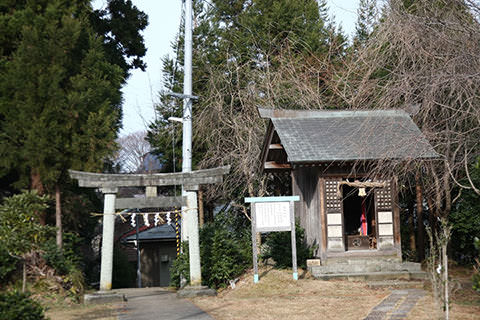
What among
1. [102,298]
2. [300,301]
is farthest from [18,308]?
[300,301]

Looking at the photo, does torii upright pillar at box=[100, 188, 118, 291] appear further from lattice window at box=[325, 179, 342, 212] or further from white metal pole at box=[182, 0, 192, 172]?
lattice window at box=[325, 179, 342, 212]

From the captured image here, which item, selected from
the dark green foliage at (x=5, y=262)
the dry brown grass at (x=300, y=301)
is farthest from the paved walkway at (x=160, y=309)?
the dark green foliage at (x=5, y=262)

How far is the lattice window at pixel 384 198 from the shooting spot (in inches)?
603

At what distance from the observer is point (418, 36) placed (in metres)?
11.5

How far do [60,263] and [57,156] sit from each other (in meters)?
3.06

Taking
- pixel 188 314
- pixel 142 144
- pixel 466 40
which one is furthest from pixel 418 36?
pixel 142 144

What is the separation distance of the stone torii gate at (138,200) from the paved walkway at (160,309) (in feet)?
3.10

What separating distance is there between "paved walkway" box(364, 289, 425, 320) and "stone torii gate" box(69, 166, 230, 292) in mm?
5018

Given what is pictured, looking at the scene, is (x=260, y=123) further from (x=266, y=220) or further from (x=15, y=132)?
(x=15, y=132)

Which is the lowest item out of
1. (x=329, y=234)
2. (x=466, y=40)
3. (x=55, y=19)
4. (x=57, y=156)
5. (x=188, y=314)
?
(x=188, y=314)

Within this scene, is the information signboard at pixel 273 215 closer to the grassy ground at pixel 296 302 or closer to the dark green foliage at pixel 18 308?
the grassy ground at pixel 296 302

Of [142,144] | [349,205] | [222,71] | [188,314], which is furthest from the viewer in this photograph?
[142,144]

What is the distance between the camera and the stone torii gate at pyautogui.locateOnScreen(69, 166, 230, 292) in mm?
13672

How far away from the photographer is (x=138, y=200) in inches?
550
